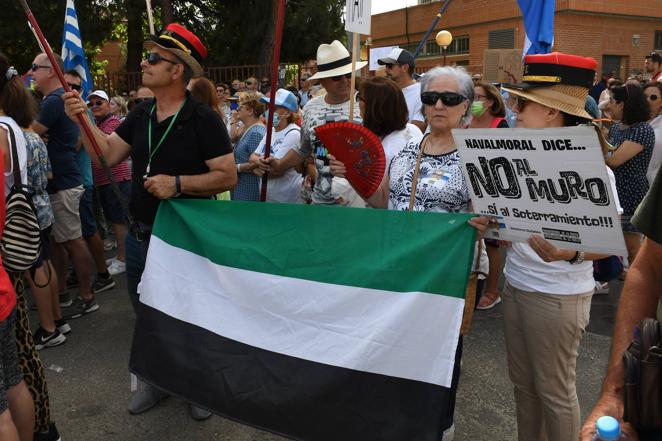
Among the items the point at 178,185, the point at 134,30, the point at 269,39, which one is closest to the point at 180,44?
the point at 178,185

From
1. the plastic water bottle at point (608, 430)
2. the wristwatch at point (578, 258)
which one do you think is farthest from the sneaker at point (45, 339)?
the plastic water bottle at point (608, 430)

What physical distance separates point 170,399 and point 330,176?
5.83ft

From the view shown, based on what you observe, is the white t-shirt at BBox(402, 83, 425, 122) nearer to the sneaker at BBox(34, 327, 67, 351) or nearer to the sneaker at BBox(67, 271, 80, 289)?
the sneaker at BBox(34, 327, 67, 351)

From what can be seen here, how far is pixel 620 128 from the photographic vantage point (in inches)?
205

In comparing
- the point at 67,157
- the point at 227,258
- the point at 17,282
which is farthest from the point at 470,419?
the point at 67,157

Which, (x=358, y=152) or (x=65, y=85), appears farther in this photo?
(x=65, y=85)

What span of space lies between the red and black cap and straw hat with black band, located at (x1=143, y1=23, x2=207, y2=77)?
6.38 feet

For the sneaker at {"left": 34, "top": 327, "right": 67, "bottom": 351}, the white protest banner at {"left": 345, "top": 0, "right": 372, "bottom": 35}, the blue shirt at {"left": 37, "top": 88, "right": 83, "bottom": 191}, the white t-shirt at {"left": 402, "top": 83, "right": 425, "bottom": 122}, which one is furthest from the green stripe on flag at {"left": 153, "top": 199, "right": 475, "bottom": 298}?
the white t-shirt at {"left": 402, "top": 83, "right": 425, "bottom": 122}

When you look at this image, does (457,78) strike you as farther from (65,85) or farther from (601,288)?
(601,288)

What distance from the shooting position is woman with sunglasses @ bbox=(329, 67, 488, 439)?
2617 mm

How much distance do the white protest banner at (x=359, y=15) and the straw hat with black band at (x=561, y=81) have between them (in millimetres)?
1567

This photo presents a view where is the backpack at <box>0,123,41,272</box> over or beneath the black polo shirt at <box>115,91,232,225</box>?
beneath

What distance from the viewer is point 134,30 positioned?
20.9m

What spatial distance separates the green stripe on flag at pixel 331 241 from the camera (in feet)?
7.52
